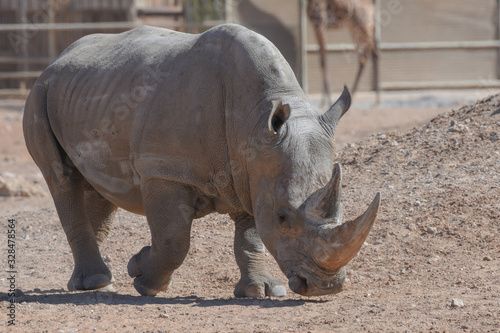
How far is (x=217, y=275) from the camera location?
6.20 m

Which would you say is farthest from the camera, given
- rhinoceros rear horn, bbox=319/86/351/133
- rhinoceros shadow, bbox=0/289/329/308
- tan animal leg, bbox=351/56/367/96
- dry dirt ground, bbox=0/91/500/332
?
tan animal leg, bbox=351/56/367/96

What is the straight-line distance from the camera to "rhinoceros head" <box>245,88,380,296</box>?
4285 millimetres

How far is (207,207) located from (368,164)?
2712mm

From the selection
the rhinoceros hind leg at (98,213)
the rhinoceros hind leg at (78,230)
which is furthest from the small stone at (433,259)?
the rhinoceros hind leg at (98,213)

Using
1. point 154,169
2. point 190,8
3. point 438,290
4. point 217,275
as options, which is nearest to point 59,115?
point 154,169

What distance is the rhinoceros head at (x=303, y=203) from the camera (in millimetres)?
4285

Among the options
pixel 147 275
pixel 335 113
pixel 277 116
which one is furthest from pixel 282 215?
pixel 147 275

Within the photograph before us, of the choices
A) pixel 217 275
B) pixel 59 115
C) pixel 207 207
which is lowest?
pixel 217 275

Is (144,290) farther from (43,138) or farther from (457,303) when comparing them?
(457,303)

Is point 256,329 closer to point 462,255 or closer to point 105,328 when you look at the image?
point 105,328

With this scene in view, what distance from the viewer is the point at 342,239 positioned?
13.8 feet

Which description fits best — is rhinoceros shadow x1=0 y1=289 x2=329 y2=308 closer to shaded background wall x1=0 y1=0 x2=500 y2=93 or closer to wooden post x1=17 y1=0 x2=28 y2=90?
shaded background wall x1=0 y1=0 x2=500 y2=93

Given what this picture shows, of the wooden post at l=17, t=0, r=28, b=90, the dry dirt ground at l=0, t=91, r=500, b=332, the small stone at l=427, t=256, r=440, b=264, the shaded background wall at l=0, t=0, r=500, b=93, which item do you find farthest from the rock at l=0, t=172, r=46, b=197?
the wooden post at l=17, t=0, r=28, b=90

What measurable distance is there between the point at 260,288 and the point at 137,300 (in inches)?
31.0
